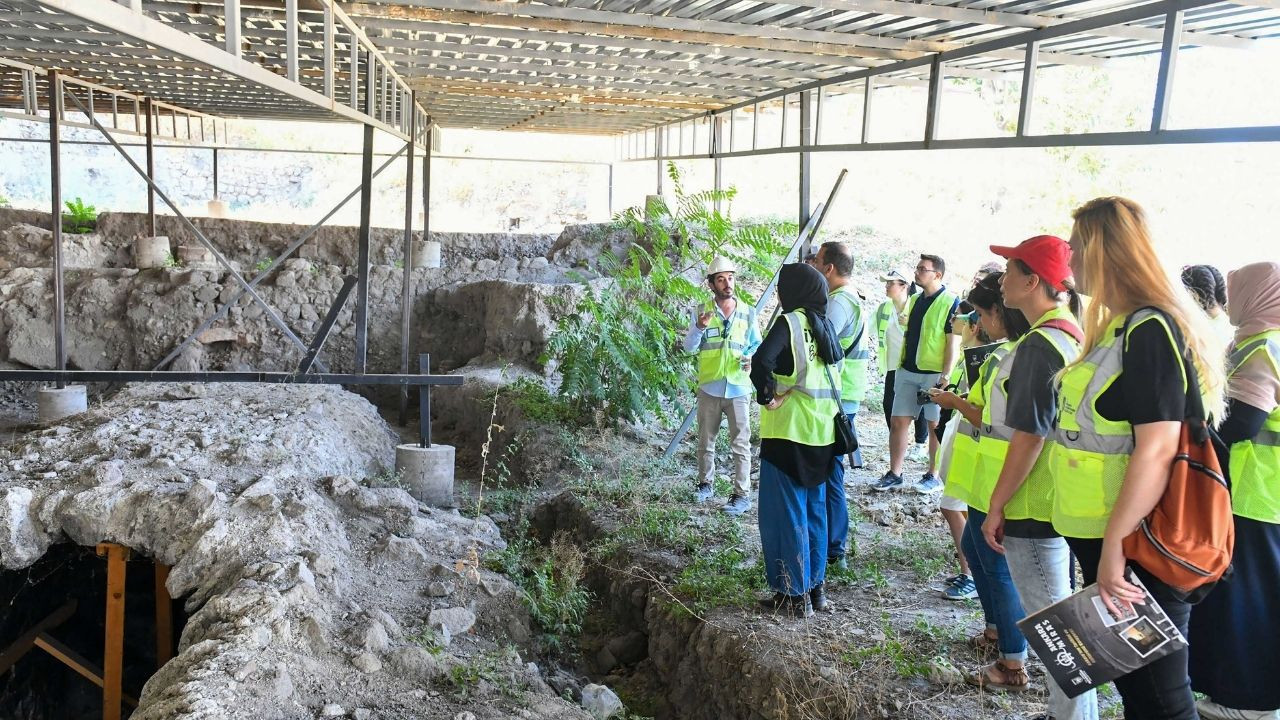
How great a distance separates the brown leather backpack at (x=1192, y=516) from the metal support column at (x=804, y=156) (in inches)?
260

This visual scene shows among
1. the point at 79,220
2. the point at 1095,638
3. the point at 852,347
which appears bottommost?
the point at 1095,638

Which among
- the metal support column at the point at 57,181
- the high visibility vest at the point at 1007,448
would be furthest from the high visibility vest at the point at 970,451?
the metal support column at the point at 57,181

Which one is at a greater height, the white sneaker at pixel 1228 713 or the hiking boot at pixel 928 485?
the white sneaker at pixel 1228 713

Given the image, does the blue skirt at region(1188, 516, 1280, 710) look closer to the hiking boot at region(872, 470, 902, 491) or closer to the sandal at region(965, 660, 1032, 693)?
the sandal at region(965, 660, 1032, 693)

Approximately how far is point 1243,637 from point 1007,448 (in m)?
1.11

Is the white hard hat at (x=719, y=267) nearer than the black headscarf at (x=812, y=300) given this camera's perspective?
No

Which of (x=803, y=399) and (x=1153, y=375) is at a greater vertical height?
(x=1153, y=375)

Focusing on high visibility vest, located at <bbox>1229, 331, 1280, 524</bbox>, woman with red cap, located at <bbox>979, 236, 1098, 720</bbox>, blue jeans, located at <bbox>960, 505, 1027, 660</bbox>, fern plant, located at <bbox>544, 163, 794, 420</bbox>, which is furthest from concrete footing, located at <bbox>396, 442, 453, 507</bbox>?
high visibility vest, located at <bbox>1229, 331, 1280, 524</bbox>

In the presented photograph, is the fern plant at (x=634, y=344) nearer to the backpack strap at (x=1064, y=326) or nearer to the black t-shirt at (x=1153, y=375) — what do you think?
the backpack strap at (x=1064, y=326)

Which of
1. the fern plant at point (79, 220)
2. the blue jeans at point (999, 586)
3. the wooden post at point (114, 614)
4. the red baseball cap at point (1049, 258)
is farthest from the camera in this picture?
the fern plant at point (79, 220)

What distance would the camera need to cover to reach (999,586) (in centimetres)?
404

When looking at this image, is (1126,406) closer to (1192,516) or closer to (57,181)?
(1192,516)

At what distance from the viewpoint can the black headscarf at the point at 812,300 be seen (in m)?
4.96

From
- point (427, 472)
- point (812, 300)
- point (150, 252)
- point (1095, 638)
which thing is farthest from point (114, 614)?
point (150, 252)
